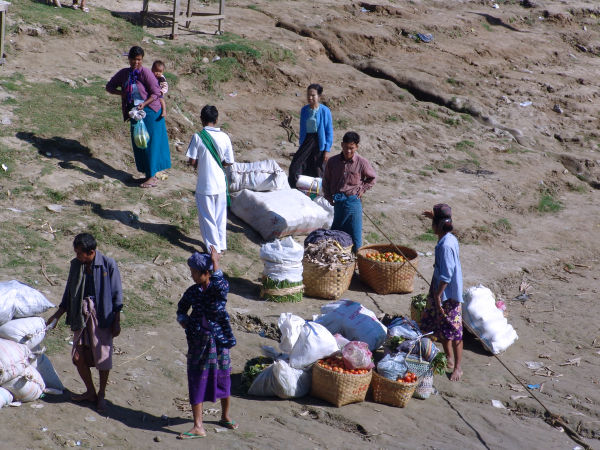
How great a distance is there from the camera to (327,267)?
26.9 feet

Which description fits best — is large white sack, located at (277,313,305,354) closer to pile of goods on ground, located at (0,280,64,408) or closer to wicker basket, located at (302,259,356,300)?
wicker basket, located at (302,259,356,300)

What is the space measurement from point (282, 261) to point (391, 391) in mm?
2085

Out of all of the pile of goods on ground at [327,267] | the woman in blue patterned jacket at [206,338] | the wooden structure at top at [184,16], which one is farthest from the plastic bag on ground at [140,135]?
the wooden structure at top at [184,16]

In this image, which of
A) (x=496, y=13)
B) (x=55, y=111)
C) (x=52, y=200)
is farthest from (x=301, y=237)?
(x=496, y=13)

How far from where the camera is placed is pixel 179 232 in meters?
8.80

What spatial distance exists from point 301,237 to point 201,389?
4.36 m

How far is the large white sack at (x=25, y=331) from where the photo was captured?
529 cm

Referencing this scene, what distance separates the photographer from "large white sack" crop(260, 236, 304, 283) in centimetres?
787

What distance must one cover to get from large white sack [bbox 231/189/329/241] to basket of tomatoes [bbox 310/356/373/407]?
297 cm

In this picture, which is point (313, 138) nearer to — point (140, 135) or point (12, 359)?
point (140, 135)

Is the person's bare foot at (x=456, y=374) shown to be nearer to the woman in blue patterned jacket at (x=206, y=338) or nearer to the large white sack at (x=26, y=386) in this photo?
the woman in blue patterned jacket at (x=206, y=338)

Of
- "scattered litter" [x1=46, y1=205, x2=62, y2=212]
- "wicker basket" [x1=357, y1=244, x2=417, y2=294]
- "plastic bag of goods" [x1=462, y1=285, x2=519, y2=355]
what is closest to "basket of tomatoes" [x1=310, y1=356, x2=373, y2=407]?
"plastic bag of goods" [x1=462, y1=285, x2=519, y2=355]

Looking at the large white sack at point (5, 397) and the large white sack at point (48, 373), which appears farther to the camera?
the large white sack at point (48, 373)

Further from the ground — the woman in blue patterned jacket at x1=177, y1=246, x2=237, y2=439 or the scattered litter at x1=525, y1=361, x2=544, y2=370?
the woman in blue patterned jacket at x1=177, y1=246, x2=237, y2=439
